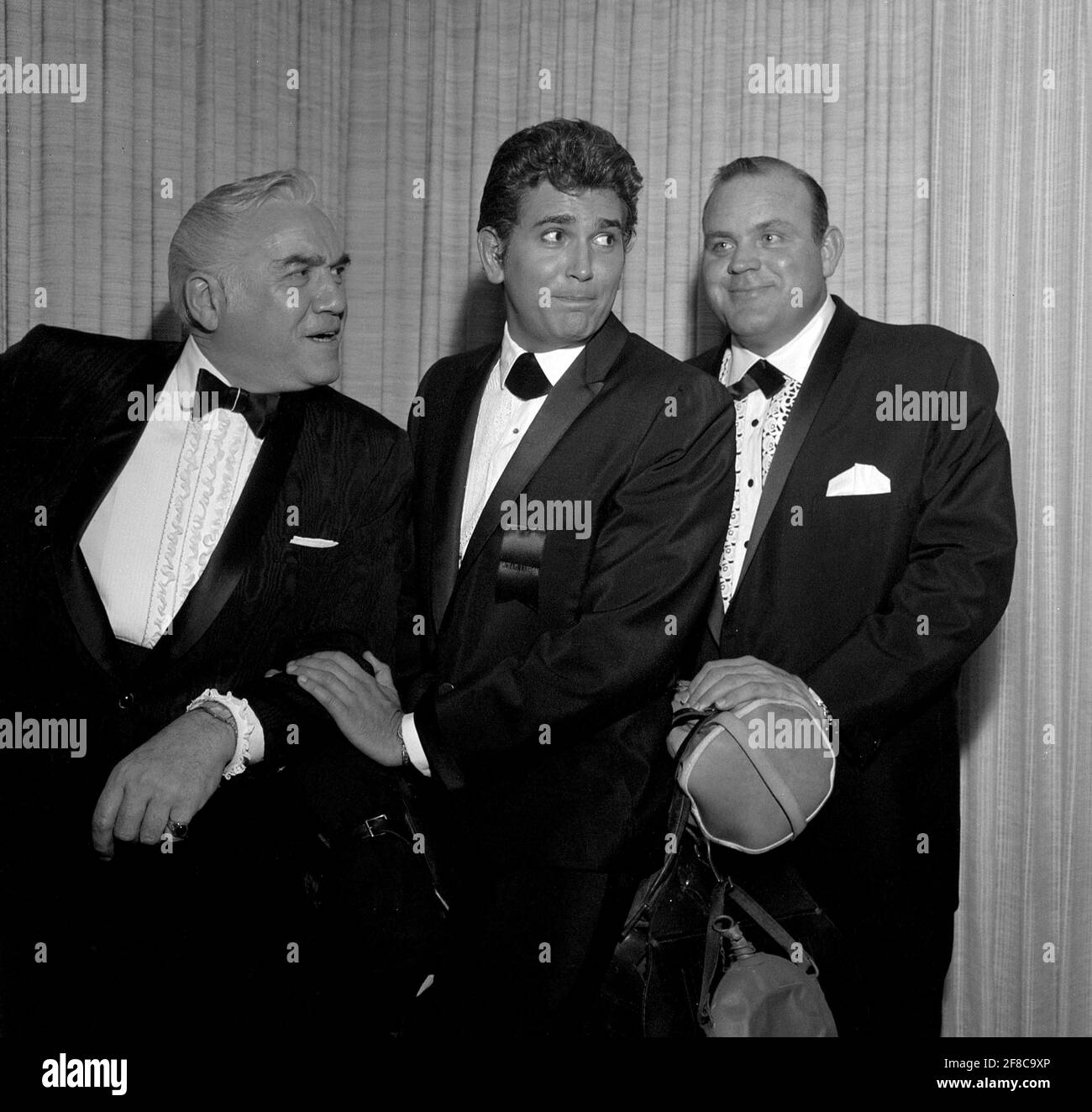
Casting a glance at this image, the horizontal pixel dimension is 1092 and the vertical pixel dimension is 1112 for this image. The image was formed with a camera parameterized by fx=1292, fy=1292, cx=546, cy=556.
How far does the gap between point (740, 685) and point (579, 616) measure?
34cm

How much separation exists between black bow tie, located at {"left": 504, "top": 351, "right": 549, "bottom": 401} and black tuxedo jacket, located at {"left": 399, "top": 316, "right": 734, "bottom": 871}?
0.07m

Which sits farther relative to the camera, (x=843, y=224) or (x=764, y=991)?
(x=843, y=224)

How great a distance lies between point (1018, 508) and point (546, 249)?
5.46 ft

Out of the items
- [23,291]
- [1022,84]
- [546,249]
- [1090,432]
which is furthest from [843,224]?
[23,291]

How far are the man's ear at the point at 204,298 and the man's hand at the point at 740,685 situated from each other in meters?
1.16

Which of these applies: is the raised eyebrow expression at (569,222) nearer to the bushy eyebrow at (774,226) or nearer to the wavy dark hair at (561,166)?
the wavy dark hair at (561,166)

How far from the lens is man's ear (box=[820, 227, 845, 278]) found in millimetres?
2979

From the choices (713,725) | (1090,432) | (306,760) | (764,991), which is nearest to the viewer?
(764,991)

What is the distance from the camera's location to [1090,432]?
3.50 m

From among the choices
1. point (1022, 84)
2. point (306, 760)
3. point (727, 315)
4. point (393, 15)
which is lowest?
point (306, 760)

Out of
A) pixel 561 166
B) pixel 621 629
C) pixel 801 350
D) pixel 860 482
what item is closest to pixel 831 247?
pixel 801 350

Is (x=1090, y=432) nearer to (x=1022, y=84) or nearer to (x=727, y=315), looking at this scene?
(x=1022, y=84)

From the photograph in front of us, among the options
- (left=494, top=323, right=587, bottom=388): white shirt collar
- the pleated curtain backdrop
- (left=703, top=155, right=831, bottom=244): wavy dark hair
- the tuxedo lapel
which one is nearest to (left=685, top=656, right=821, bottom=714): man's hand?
the tuxedo lapel

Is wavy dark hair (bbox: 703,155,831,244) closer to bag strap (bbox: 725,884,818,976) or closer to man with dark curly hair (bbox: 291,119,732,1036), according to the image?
man with dark curly hair (bbox: 291,119,732,1036)
